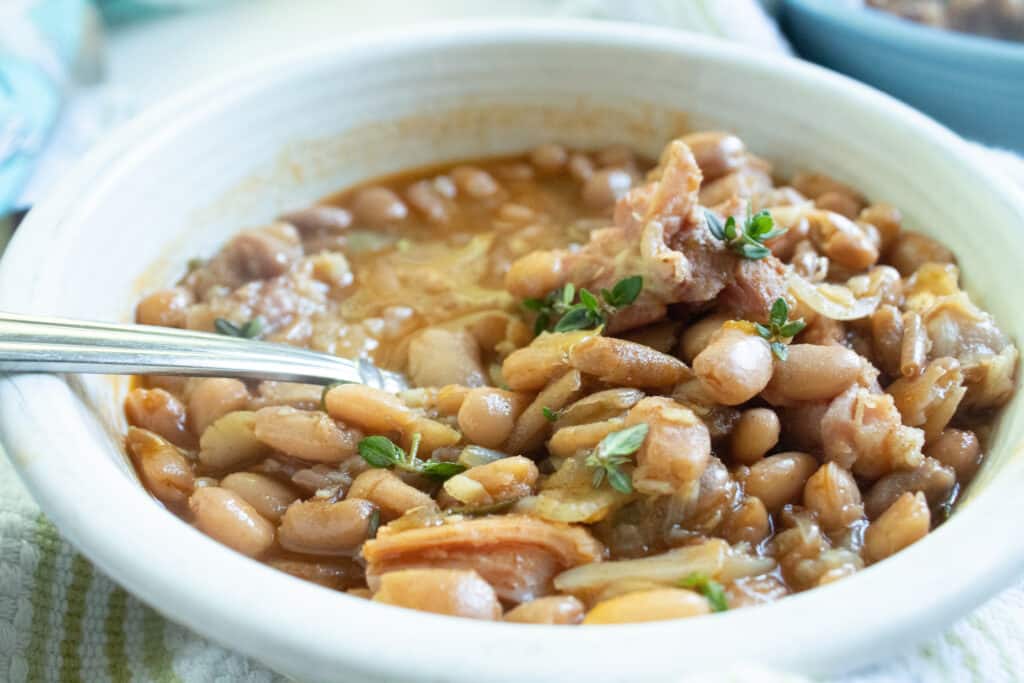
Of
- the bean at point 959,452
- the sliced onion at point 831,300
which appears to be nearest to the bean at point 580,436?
the sliced onion at point 831,300

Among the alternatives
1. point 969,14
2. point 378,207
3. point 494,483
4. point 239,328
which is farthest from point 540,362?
point 969,14

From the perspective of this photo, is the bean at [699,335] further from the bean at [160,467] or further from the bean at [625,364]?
the bean at [160,467]

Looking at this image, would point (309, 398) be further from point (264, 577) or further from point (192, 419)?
point (264, 577)

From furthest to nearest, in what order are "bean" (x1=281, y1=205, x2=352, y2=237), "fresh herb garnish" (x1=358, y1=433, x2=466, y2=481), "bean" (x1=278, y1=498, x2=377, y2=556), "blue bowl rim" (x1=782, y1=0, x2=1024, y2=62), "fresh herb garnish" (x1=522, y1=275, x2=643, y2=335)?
"blue bowl rim" (x1=782, y1=0, x2=1024, y2=62) → "bean" (x1=281, y1=205, x2=352, y2=237) → "fresh herb garnish" (x1=522, y1=275, x2=643, y2=335) → "fresh herb garnish" (x1=358, y1=433, x2=466, y2=481) → "bean" (x1=278, y1=498, x2=377, y2=556)

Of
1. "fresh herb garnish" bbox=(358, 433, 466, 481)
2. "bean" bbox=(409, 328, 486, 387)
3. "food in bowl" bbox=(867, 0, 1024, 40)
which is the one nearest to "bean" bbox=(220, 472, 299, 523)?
"fresh herb garnish" bbox=(358, 433, 466, 481)

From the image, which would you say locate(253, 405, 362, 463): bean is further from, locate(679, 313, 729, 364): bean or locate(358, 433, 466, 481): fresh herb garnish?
locate(679, 313, 729, 364): bean

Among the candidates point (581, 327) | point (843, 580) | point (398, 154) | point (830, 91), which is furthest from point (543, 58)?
point (843, 580)

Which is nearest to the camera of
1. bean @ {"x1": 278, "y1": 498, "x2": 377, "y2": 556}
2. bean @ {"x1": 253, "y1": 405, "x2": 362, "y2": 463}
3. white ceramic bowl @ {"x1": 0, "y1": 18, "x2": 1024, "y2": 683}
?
white ceramic bowl @ {"x1": 0, "y1": 18, "x2": 1024, "y2": 683}
